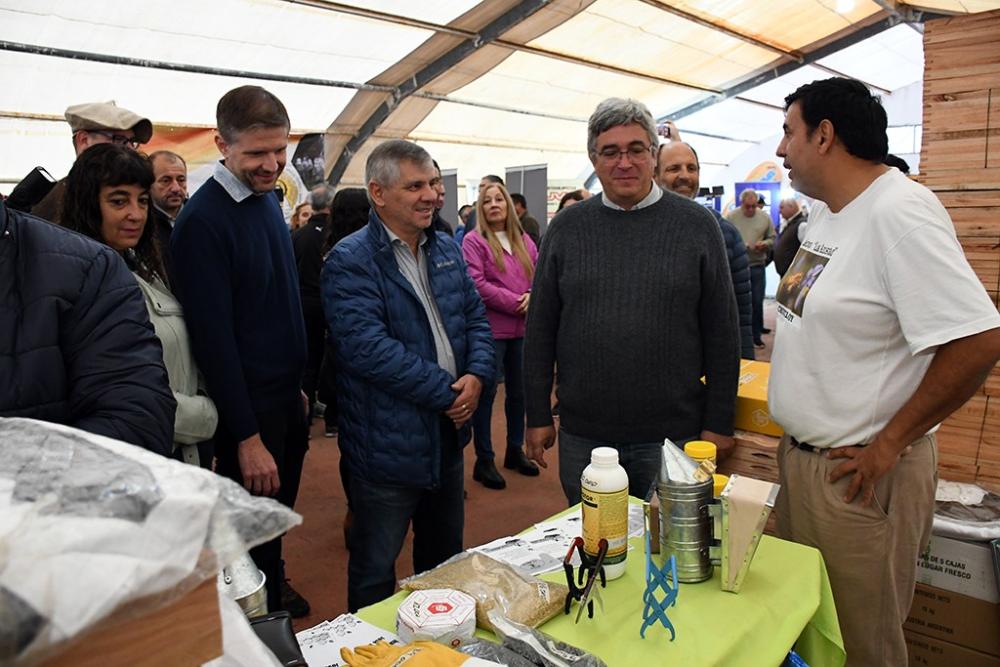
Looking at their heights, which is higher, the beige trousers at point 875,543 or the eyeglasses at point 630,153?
the eyeglasses at point 630,153

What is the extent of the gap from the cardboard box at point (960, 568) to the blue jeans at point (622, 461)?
0.87 m

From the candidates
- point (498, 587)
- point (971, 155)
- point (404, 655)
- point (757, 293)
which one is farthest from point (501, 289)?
point (757, 293)

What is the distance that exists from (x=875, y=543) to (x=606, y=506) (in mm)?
743

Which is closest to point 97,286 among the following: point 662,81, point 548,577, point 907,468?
point 548,577

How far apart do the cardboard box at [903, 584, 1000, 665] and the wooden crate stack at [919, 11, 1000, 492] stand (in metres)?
0.47

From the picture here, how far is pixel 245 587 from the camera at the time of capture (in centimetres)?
92

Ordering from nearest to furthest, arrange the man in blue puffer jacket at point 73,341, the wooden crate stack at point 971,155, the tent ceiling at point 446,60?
the man in blue puffer jacket at point 73,341
the wooden crate stack at point 971,155
the tent ceiling at point 446,60

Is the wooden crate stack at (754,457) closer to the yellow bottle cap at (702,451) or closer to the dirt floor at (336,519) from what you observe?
the yellow bottle cap at (702,451)

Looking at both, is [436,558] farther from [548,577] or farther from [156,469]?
[156,469]

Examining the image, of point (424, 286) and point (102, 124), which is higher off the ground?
point (102, 124)

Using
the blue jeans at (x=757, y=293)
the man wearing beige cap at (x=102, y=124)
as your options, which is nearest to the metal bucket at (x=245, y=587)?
the man wearing beige cap at (x=102, y=124)

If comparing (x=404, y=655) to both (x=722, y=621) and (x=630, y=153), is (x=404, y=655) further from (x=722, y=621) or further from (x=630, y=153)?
(x=630, y=153)

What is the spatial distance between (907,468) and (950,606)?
893 mm

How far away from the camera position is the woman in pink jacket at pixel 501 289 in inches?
147
